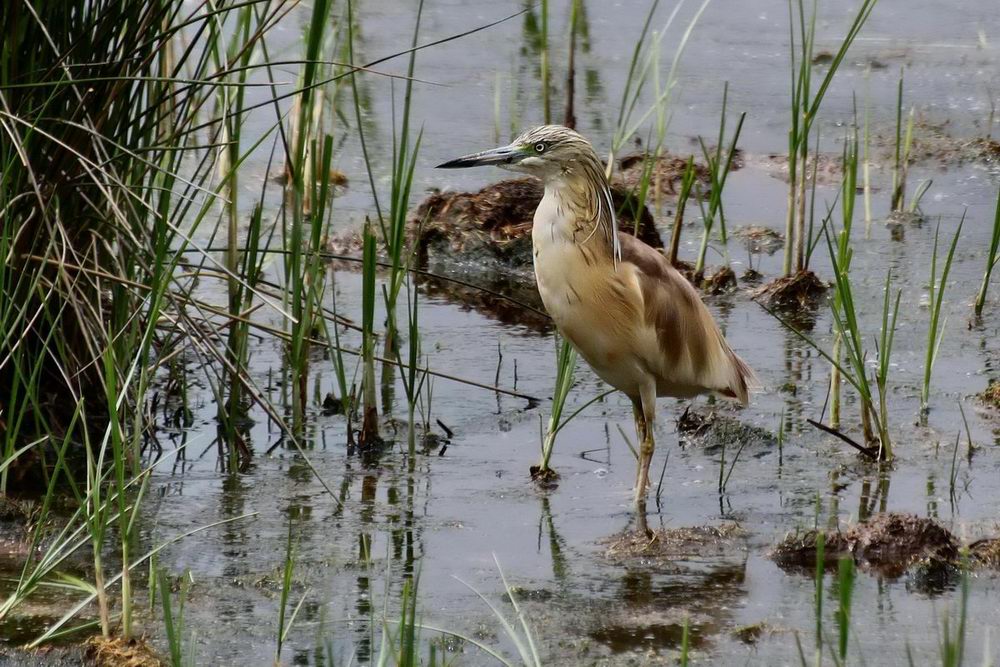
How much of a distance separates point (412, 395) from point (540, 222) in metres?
0.73

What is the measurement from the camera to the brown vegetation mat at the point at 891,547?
3.96 m

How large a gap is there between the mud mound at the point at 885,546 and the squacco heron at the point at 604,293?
0.93 meters

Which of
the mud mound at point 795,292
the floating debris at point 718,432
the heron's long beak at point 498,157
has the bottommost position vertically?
the floating debris at point 718,432

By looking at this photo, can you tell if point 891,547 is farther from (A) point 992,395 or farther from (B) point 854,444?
(A) point 992,395

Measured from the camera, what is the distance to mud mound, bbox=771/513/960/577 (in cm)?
396

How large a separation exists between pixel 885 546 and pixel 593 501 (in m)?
1.01

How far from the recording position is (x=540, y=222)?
5121 millimetres

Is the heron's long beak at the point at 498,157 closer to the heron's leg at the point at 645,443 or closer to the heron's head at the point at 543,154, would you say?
the heron's head at the point at 543,154

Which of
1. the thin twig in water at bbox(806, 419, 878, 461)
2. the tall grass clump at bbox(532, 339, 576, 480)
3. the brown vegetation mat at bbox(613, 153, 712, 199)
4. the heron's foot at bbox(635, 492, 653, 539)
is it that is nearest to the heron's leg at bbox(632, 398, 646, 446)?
the tall grass clump at bbox(532, 339, 576, 480)

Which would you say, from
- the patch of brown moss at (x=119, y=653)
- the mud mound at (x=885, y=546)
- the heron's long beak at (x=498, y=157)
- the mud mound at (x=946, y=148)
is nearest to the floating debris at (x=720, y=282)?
the heron's long beak at (x=498, y=157)

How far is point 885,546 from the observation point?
401cm

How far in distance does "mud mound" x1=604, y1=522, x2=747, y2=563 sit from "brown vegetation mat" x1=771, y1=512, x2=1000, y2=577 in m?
0.22

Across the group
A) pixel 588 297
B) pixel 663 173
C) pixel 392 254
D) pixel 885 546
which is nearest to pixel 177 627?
pixel 392 254

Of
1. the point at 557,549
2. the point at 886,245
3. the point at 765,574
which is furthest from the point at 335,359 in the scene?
the point at 886,245
